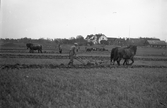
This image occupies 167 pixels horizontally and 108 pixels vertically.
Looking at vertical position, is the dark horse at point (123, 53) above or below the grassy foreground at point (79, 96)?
above

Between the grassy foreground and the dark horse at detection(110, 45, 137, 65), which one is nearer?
the grassy foreground

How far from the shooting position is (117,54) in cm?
1473

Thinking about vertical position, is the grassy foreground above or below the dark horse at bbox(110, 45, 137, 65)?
below

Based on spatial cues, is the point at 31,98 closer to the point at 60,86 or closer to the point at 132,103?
the point at 60,86

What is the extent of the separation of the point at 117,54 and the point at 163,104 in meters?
10.1

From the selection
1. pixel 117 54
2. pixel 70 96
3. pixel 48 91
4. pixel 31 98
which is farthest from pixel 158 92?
pixel 117 54

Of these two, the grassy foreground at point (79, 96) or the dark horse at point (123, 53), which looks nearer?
the grassy foreground at point (79, 96)

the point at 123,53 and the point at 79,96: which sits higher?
the point at 123,53

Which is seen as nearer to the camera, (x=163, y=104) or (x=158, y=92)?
(x=163, y=104)

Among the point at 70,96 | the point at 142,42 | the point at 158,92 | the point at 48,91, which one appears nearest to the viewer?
the point at 70,96

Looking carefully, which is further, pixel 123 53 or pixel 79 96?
pixel 123 53

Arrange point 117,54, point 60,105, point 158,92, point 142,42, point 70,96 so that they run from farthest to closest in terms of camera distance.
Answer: point 142,42 < point 117,54 < point 158,92 < point 70,96 < point 60,105

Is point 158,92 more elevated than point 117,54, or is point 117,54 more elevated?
point 117,54

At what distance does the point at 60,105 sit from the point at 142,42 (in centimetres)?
8785
